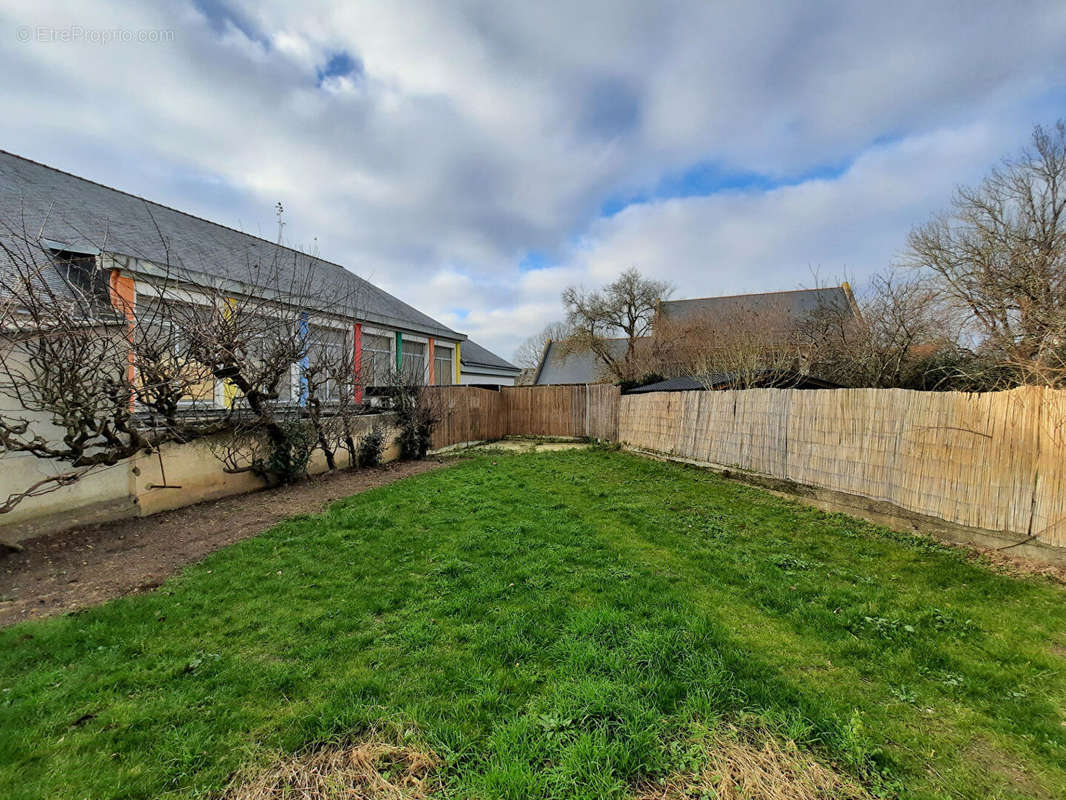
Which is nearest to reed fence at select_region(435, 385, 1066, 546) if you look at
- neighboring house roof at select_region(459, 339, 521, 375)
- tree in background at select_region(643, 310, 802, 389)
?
tree in background at select_region(643, 310, 802, 389)

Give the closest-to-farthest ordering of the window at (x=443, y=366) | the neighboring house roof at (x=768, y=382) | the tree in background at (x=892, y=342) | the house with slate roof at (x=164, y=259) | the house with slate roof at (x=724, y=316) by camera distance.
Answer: the house with slate roof at (x=164, y=259) < the tree in background at (x=892, y=342) < the neighboring house roof at (x=768, y=382) < the house with slate roof at (x=724, y=316) < the window at (x=443, y=366)

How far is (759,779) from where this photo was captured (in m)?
1.66

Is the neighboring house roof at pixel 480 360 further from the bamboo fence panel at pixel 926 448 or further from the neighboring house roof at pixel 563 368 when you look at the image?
the bamboo fence panel at pixel 926 448

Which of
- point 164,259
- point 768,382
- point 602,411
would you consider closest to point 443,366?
point 602,411

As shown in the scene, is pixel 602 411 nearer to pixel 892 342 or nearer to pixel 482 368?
pixel 892 342

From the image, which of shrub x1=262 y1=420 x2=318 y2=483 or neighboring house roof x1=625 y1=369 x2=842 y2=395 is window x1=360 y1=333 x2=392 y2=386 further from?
neighboring house roof x1=625 y1=369 x2=842 y2=395

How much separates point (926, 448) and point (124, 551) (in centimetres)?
863

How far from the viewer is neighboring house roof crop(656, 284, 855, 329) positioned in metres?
15.3

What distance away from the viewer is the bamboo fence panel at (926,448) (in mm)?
3846

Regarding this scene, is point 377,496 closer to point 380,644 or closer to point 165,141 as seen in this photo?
point 380,644

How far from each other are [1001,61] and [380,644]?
10251 millimetres

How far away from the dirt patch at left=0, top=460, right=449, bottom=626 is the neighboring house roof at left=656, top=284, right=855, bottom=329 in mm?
14625

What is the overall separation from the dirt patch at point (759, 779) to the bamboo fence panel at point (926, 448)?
395 centimetres

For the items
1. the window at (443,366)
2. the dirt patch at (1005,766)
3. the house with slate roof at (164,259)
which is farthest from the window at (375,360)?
the dirt patch at (1005,766)
